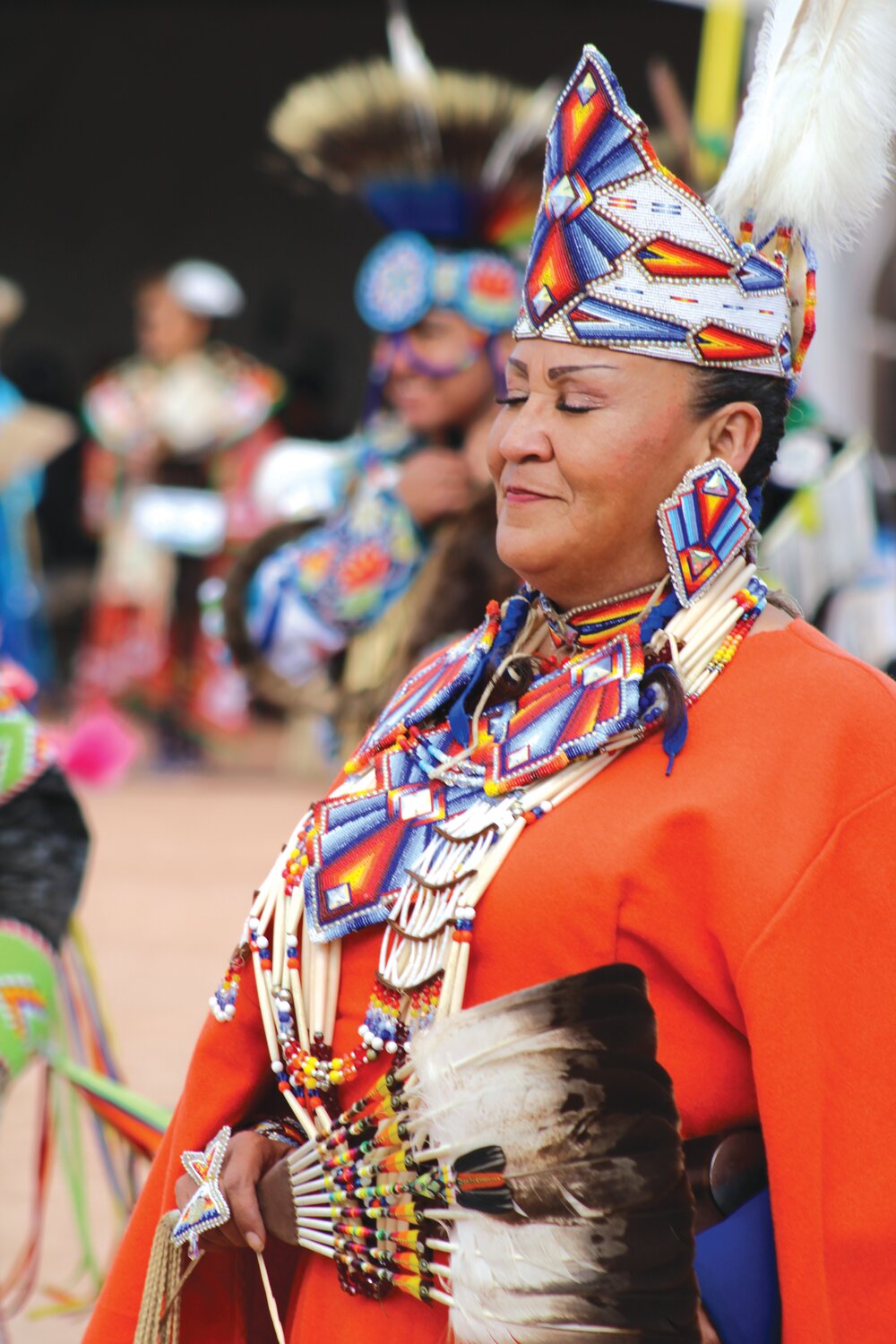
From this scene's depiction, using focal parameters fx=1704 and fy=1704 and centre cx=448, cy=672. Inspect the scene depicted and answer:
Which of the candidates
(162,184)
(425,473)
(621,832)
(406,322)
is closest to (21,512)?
(162,184)

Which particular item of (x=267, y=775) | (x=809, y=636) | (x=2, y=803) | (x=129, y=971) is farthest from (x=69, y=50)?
(x=809, y=636)

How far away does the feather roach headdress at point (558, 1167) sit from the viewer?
4.34ft

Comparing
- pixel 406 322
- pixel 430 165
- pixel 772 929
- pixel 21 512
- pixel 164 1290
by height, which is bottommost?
pixel 164 1290

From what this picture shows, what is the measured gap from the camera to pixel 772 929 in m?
1.36

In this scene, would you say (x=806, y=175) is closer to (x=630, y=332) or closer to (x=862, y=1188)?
(x=630, y=332)

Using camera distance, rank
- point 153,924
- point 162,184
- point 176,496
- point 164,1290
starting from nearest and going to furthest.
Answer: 1. point 164,1290
2. point 153,924
3. point 176,496
4. point 162,184

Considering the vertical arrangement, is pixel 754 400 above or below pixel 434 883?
above

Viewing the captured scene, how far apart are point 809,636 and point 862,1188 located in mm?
469

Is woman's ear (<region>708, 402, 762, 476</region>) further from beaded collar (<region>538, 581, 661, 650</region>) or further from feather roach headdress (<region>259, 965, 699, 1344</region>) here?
feather roach headdress (<region>259, 965, 699, 1344</region>)

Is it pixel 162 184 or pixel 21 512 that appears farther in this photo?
pixel 162 184

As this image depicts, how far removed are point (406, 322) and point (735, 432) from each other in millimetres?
1925

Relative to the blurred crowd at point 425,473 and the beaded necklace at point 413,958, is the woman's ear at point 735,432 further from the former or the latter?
the blurred crowd at point 425,473

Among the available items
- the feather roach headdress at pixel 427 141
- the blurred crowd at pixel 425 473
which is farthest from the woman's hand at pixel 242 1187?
the feather roach headdress at pixel 427 141

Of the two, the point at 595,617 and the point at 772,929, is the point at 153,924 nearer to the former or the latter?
the point at 595,617
